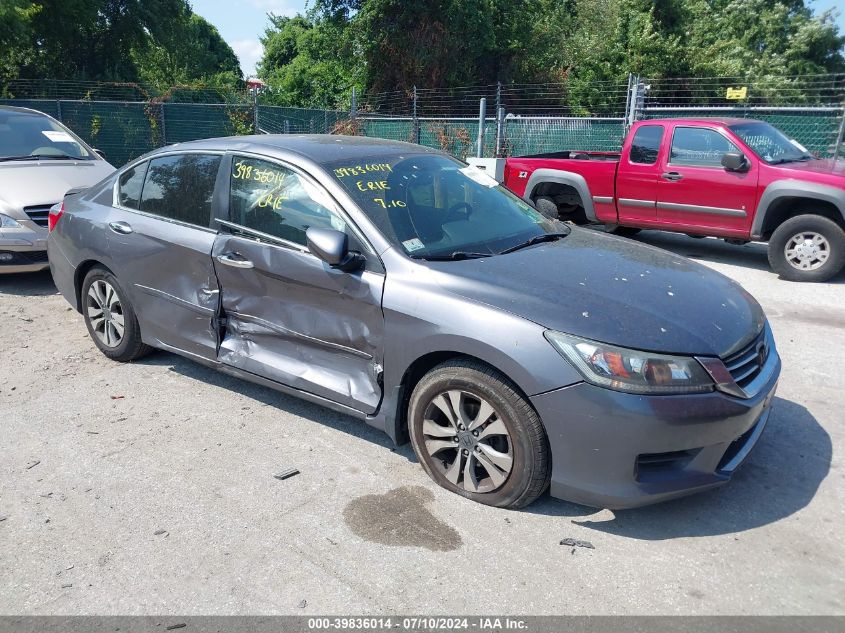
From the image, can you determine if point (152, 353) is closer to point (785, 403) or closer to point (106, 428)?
point (106, 428)

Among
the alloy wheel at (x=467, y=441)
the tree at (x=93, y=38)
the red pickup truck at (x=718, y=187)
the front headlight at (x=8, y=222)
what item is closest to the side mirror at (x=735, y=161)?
the red pickup truck at (x=718, y=187)

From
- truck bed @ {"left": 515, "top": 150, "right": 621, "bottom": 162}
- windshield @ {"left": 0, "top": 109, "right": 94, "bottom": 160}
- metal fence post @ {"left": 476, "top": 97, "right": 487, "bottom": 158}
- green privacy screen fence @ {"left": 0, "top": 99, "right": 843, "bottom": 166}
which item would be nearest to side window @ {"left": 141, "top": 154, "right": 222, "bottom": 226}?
windshield @ {"left": 0, "top": 109, "right": 94, "bottom": 160}

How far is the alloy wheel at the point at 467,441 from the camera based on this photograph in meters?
3.20

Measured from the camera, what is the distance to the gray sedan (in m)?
2.98

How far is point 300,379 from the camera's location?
3.88 m

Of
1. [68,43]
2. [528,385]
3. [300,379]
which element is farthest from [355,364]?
[68,43]

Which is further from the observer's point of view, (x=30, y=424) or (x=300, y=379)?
(x=30, y=424)

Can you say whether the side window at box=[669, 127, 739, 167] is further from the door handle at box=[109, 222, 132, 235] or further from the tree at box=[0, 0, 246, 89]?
the tree at box=[0, 0, 246, 89]

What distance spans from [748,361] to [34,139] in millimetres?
8133

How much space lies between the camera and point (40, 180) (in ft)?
23.8

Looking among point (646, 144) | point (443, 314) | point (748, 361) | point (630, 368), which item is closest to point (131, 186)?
point (443, 314)

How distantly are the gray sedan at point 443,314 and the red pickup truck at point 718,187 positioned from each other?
4250 mm

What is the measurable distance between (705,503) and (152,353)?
3922mm

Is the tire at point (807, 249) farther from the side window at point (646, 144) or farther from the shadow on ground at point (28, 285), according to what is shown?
the shadow on ground at point (28, 285)
